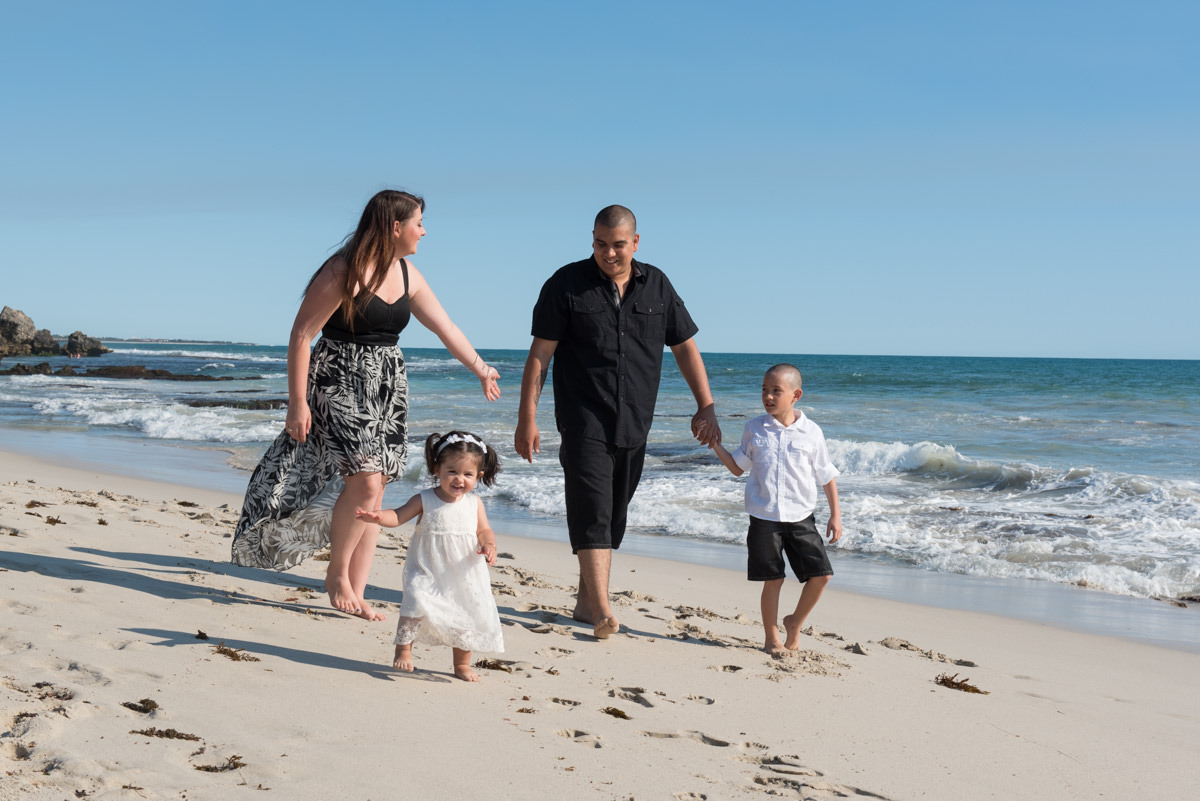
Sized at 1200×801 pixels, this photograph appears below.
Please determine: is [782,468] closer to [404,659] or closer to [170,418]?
[404,659]

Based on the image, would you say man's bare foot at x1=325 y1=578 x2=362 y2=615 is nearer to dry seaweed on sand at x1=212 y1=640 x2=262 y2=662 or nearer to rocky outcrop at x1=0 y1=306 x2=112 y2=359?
dry seaweed on sand at x1=212 y1=640 x2=262 y2=662

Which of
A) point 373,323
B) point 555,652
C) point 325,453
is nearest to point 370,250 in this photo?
point 373,323

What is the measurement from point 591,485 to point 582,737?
147 centimetres

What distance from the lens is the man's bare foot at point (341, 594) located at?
13.4 feet

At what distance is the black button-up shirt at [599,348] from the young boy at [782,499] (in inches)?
17.4

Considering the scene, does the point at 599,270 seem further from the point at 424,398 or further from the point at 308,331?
the point at 424,398

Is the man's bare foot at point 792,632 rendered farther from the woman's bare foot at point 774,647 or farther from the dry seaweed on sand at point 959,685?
the dry seaweed on sand at point 959,685

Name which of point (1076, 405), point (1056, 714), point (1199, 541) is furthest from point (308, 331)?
point (1076, 405)

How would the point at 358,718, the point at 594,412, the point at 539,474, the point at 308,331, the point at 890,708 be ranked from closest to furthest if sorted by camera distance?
the point at 358,718, the point at 890,708, the point at 308,331, the point at 594,412, the point at 539,474

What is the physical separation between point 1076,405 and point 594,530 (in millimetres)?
25245

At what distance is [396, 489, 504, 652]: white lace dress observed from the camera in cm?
330

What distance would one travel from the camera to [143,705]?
2.76 metres

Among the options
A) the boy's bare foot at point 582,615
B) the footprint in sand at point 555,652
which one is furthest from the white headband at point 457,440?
the boy's bare foot at point 582,615

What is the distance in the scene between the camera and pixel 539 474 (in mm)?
10984
